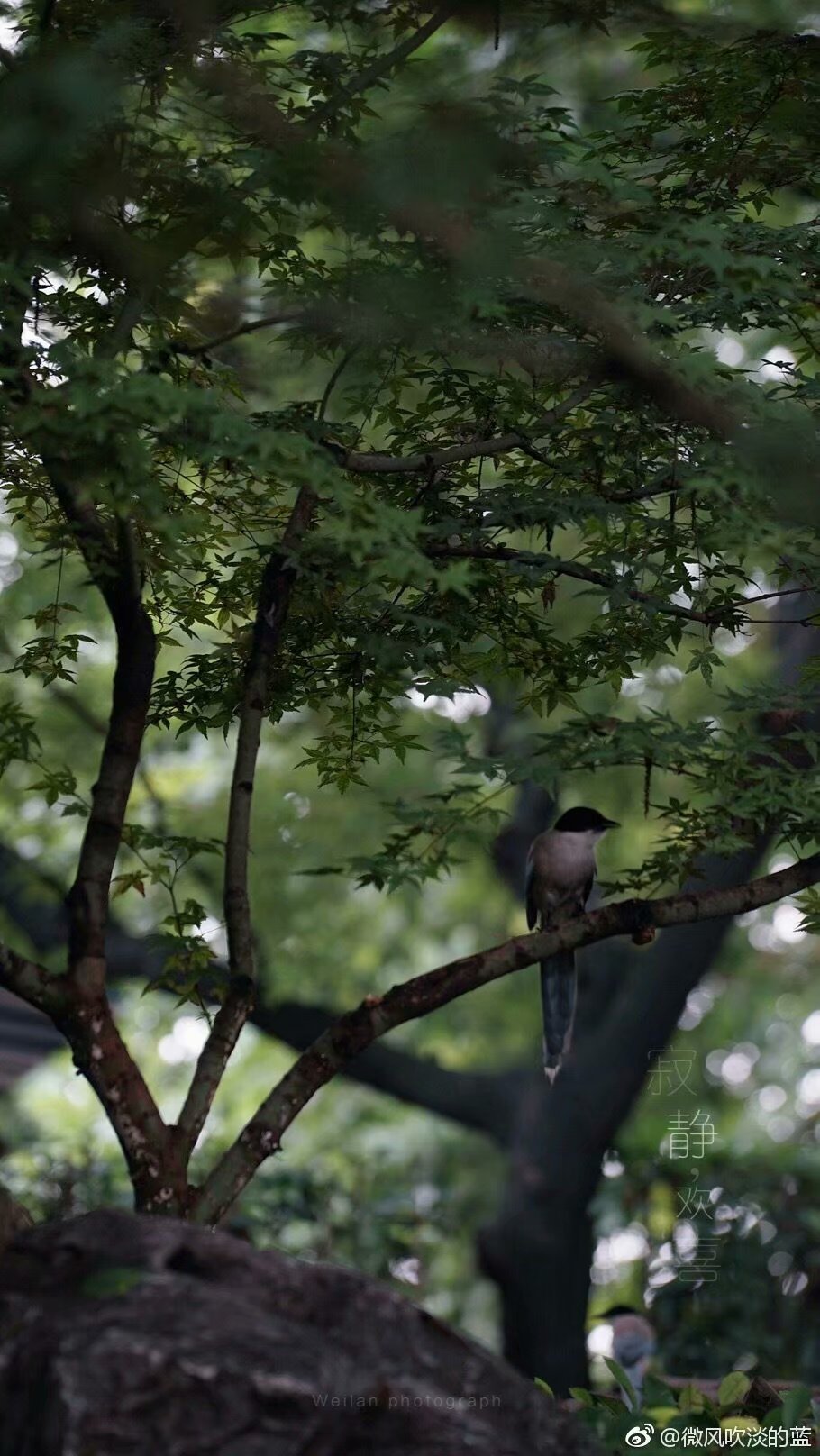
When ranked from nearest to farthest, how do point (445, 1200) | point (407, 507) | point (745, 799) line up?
point (745, 799)
point (407, 507)
point (445, 1200)

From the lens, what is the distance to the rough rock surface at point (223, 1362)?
292 cm

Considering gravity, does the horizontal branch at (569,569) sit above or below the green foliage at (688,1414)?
above

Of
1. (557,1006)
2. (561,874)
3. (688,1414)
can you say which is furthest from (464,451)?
(688,1414)

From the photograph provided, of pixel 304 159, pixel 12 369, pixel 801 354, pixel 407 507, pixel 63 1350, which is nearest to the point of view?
pixel 63 1350

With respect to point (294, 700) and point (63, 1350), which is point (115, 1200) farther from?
point (63, 1350)

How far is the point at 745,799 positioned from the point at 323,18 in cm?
251

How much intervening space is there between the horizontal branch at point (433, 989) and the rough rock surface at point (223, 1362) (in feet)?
2.73

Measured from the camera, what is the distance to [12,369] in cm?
351

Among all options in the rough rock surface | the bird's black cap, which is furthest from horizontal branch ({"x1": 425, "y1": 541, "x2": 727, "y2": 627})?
the bird's black cap

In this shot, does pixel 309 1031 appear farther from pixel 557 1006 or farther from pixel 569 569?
pixel 569 569

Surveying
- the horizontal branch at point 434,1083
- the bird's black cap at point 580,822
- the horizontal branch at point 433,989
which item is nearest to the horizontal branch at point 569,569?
the horizontal branch at point 433,989

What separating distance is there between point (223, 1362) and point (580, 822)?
385 centimetres

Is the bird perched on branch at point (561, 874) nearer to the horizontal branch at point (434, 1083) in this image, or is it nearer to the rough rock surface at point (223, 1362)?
the rough rock surface at point (223, 1362)

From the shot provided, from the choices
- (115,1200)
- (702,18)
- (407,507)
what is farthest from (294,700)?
(115,1200)
